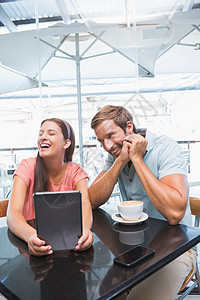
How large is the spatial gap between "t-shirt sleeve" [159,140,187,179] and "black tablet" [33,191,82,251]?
0.51m

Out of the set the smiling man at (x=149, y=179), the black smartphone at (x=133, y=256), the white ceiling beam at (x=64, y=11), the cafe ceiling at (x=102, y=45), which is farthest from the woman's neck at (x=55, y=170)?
the white ceiling beam at (x=64, y=11)

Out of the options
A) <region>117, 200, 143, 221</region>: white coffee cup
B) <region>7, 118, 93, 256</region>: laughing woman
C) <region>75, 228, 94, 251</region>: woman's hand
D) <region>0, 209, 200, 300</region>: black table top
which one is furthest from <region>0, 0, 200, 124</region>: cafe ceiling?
<region>75, 228, 94, 251</region>: woman's hand

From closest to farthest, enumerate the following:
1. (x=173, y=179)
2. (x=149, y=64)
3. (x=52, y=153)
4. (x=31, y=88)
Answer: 1. (x=173, y=179)
2. (x=52, y=153)
3. (x=149, y=64)
4. (x=31, y=88)

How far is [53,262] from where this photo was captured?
639 millimetres

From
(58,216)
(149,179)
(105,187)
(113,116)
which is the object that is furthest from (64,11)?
(58,216)

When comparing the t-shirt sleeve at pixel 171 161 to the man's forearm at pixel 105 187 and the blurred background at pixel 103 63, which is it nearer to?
the man's forearm at pixel 105 187

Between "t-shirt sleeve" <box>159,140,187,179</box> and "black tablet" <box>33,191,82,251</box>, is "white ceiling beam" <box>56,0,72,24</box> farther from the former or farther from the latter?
"black tablet" <box>33,191,82,251</box>

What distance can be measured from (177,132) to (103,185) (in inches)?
62.3

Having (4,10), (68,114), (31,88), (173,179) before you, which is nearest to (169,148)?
(173,179)

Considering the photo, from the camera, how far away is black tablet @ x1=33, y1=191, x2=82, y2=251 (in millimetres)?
652

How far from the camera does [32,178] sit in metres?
1.09

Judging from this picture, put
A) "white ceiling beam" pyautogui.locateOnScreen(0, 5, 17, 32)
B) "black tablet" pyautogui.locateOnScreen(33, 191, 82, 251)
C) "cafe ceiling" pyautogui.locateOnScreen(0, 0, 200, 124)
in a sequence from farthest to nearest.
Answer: "white ceiling beam" pyautogui.locateOnScreen(0, 5, 17, 32)
"cafe ceiling" pyautogui.locateOnScreen(0, 0, 200, 124)
"black tablet" pyautogui.locateOnScreen(33, 191, 82, 251)

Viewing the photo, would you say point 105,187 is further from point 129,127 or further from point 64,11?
point 64,11

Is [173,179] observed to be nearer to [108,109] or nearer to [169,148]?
[169,148]
